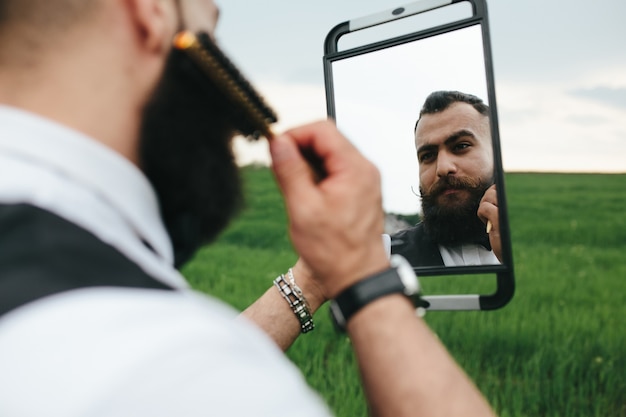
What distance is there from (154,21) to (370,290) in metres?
0.45

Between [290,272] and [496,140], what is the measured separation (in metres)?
0.60

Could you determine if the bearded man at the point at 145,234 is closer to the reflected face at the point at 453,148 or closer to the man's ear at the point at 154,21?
the man's ear at the point at 154,21

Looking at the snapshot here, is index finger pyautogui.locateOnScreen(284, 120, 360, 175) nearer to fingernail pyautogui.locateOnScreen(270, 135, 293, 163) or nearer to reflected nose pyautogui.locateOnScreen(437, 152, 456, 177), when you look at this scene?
fingernail pyautogui.locateOnScreen(270, 135, 293, 163)

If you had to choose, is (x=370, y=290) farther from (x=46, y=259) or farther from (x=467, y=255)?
(x=467, y=255)

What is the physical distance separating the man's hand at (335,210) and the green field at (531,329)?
0.74ft

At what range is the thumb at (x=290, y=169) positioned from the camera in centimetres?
93

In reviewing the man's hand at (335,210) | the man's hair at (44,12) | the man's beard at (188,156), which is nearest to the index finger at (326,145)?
the man's hand at (335,210)

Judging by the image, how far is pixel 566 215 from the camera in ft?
34.6

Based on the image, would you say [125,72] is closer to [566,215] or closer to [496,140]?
[496,140]

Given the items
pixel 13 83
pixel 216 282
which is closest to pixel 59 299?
pixel 13 83

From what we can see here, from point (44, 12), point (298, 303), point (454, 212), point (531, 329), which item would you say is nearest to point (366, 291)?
point (44, 12)

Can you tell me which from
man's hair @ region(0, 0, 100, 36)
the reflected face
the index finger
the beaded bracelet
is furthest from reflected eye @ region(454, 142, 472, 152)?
man's hair @ region(0, 0, 100, 36)

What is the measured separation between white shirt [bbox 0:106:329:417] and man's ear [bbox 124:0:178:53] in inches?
9.9

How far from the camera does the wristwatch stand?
89 cm
